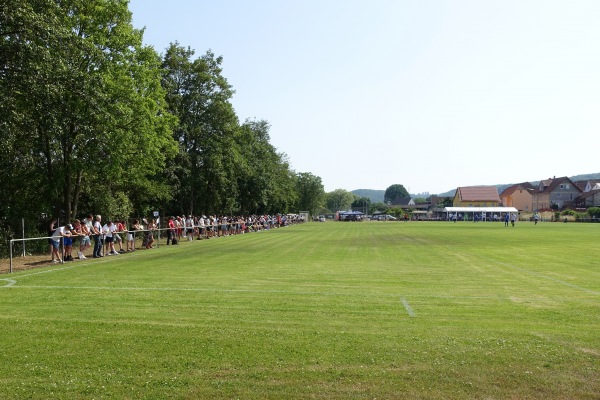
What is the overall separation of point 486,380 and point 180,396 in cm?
322

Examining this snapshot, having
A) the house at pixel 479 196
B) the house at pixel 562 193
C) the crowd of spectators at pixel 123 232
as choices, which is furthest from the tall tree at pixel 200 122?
the house at pixel 562 193

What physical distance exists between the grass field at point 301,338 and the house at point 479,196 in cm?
14327

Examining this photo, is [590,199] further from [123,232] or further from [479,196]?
[123,232]

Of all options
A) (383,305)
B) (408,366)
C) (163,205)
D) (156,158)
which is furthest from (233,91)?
(408,366)

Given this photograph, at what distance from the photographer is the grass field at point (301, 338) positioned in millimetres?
5457

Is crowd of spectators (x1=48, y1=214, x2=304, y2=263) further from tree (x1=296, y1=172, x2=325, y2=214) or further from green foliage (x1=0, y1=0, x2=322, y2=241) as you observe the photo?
tree (x1=296, y1=172, x2=325, y2=214)

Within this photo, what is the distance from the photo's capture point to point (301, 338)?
7211mm

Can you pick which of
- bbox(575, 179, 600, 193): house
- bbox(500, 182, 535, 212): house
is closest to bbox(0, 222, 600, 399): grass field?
bbox(575, 179, 600, 193): house

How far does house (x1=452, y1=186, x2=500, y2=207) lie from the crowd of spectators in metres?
99.3

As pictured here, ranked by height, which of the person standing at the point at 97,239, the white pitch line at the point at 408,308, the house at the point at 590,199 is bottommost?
the white pitch line at the point at 408,308

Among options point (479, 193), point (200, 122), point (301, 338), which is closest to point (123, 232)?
point (301, 338)

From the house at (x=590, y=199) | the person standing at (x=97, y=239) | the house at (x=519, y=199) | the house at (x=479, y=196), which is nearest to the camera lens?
the person standing at (x=97, y=239)

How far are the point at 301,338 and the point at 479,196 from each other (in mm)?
152392

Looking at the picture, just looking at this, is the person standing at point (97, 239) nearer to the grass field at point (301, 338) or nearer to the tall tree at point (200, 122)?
the grass field at point (301, 338)
